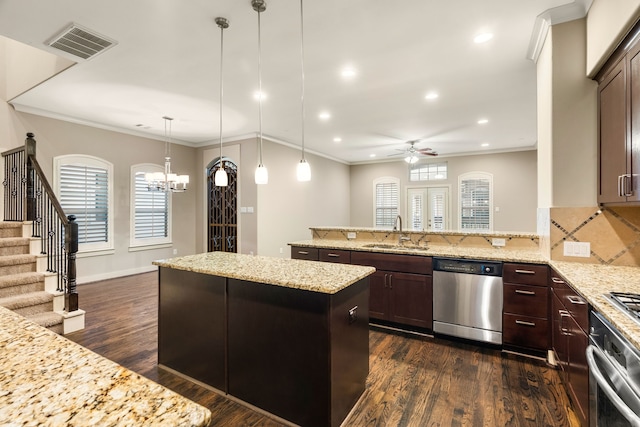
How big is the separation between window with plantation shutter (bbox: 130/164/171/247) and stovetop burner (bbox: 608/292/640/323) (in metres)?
7.09

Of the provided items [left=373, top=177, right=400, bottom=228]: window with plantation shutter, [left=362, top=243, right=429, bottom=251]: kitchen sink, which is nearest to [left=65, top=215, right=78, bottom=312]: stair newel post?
[left=362, top=243, right=429, bottom=251]: kitchen sink

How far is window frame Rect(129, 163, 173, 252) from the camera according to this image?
6260 mm

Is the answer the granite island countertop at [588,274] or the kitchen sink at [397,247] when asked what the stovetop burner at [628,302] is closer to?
the granite island countertop at [588,274]

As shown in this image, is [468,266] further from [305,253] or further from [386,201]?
[386,201]

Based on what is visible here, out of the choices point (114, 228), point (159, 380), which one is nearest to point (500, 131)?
point (159, 380)

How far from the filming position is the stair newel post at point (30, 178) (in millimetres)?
4059

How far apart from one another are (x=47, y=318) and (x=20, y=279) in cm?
57

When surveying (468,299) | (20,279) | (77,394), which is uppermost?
(77,394)

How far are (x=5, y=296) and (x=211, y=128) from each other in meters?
4.01

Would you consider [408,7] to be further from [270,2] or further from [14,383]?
[14,383]

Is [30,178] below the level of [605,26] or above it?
below

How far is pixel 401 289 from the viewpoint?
344cm

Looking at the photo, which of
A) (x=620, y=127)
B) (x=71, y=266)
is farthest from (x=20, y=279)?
(x=620, y=127)

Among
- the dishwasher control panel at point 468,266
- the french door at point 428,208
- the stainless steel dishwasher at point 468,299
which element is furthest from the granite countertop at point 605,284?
the french door at point 428,208
